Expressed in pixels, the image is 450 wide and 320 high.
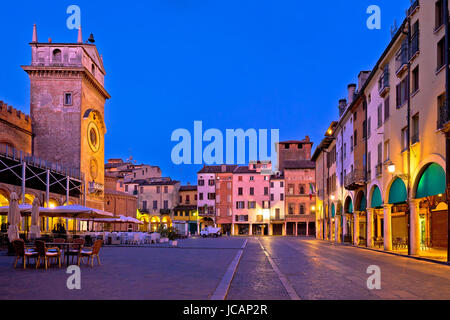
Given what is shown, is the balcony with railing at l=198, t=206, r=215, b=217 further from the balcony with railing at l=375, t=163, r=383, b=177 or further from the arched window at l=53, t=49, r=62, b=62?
the balcony with railing at l=375, t=163, r=383, b=177

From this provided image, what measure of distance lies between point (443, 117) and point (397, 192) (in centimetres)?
833

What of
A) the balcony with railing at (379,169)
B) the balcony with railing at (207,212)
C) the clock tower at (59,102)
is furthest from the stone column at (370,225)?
the balcony with railing at (207,212)

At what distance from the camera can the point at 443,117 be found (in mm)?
19078

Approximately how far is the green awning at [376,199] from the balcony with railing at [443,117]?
10877mm

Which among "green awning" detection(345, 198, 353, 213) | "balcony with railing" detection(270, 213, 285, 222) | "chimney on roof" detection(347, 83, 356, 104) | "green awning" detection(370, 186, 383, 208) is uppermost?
"chimney on roof" detection(347, 83, 356, 104)

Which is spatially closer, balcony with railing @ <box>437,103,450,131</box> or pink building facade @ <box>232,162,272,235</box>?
balcony with railing @ <box>437,103,450,131</box>

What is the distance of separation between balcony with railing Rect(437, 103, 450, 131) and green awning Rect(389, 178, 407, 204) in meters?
6.05

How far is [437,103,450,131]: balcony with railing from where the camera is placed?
1830cm

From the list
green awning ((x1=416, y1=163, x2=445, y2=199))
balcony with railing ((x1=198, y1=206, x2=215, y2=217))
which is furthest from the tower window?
balcony with railing ((x1=198, y1=206, x2=215, y2=217))

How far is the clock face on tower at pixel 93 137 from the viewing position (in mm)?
53269

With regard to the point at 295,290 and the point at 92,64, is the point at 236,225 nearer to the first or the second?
the point at 92,64

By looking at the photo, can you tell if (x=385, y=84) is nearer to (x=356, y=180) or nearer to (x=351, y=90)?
(x=356, y=180)
